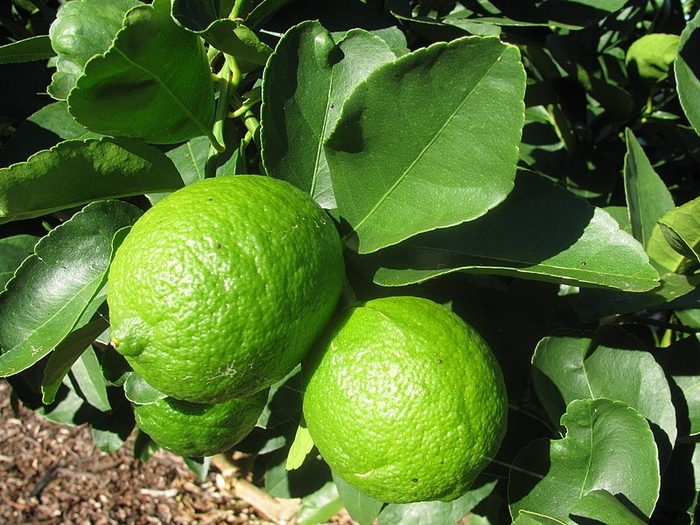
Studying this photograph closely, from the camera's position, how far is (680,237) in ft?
2.75

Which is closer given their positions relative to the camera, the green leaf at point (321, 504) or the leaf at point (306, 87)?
the leaf at point (306, 87)

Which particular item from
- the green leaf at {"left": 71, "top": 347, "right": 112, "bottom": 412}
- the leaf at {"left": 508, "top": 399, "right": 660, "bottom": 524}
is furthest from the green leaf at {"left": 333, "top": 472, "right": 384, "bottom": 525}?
the green leaf at {"left": 71, "top": 347, "right": 112, "bottom": 412}

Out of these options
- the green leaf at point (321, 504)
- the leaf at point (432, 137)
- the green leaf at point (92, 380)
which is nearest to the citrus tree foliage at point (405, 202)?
the leaf at point (432, 137)

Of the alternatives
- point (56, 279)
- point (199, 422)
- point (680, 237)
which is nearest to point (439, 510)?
point (199, 422)

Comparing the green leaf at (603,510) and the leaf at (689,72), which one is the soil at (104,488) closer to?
the green leaf at (603,510)

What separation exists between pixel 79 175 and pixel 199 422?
319 mm

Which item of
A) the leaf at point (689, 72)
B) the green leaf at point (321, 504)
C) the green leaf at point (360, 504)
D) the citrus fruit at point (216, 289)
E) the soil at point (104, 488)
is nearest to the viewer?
the citrus fruit at point (216, 289)

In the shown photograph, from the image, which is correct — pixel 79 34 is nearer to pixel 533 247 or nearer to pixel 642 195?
pixel 533 247

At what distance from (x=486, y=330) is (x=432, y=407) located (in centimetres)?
42

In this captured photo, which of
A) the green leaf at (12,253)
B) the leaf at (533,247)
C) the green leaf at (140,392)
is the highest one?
the leaf at (533,247)

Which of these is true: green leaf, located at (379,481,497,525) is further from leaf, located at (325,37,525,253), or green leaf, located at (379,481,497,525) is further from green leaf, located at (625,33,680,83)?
green leaf, located at (625,33,680,83)

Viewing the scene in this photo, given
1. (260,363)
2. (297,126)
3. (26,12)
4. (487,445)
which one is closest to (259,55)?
(297,126)

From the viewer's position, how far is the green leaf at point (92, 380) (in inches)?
47.9

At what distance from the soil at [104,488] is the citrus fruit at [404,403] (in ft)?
5.89
